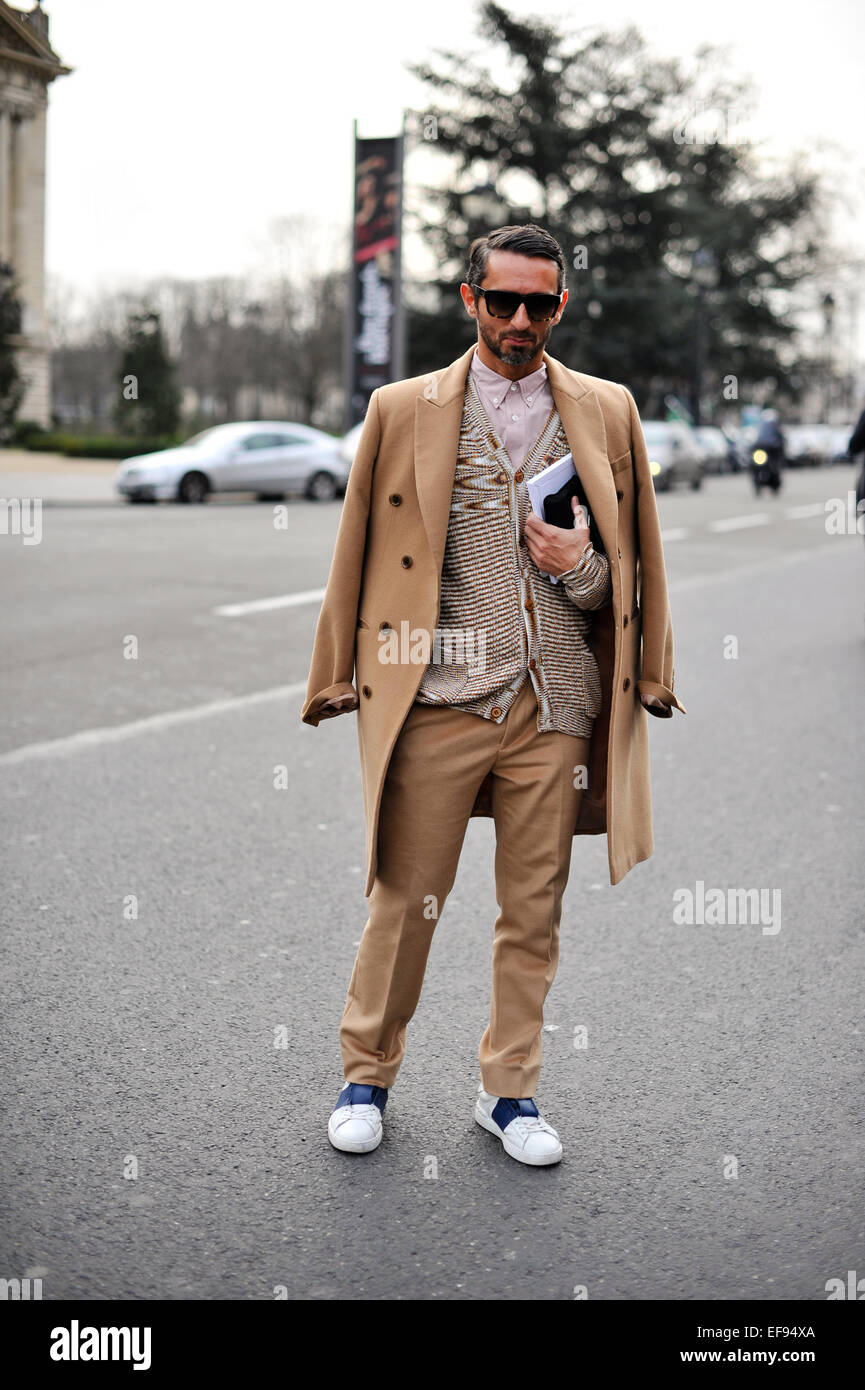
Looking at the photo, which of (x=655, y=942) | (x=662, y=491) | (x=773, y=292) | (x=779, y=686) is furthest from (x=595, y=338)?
(x=655, y=942)

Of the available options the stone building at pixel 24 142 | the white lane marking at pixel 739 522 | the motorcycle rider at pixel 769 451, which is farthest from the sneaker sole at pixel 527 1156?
the motorcycle rider at pixel 769 451

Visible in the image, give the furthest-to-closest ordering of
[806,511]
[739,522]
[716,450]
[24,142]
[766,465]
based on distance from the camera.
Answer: [716,450], [766,465], [806,511], [739,522], [24,142]

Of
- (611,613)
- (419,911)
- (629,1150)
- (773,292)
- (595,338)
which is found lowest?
(629,1150)

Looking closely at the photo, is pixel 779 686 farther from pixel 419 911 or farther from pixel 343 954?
pixel 419 911

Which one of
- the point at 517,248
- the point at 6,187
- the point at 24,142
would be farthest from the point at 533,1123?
the point at 6,187

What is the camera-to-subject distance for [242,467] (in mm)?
24578

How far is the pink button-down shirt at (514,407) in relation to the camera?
3.03 metres

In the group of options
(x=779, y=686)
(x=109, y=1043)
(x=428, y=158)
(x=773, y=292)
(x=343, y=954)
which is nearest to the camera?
(x=109, y=1043)

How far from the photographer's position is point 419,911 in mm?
3113

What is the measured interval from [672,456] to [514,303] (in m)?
28.7

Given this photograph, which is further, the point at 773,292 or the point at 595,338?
the point at 773,292

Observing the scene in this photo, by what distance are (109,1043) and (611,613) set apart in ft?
5.40

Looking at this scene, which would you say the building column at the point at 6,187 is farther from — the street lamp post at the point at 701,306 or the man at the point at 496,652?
the street lamp post at the point at 701,306

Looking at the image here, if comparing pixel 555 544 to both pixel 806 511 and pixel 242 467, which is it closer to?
pixel 242 467
